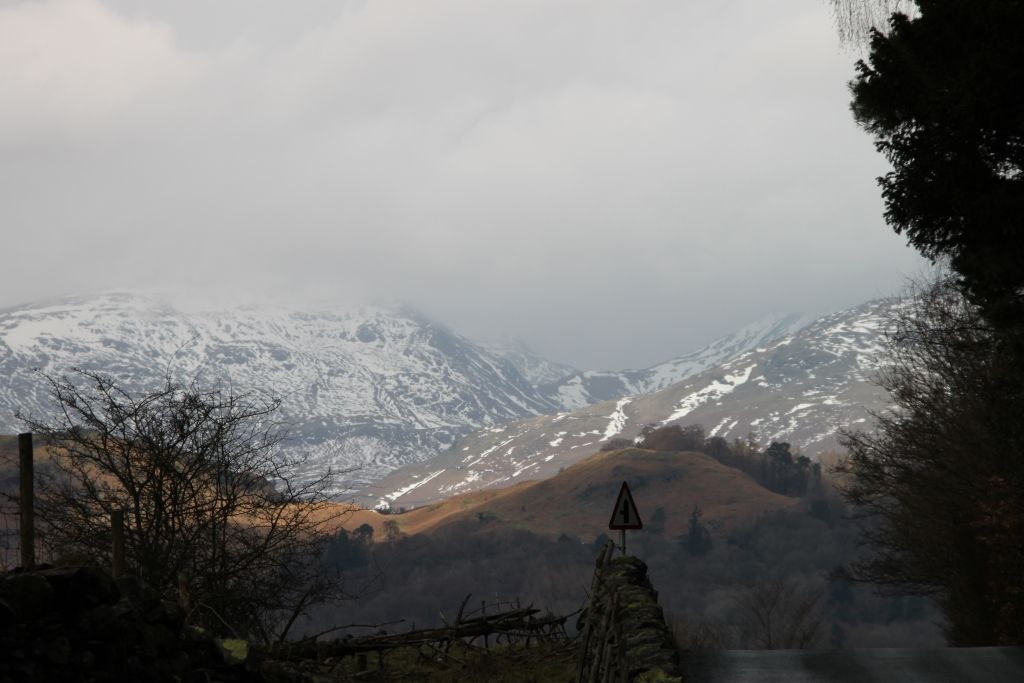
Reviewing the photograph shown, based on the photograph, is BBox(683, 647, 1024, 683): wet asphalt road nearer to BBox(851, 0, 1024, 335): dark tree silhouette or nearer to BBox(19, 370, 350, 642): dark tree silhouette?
→ BBox(851, 0, 1024, 335): dark tree silhouette

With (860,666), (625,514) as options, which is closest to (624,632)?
(860,666)

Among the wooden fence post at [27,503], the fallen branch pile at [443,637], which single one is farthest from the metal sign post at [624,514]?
the wooden fence post at [27,503]

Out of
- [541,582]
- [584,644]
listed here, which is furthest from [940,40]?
[541,582]

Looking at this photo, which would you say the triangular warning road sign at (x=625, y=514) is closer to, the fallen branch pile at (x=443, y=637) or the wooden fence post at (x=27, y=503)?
the fallen branch pile at (x=443, y=637)

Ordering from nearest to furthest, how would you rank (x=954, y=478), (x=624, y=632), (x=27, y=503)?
(x=27, y=503)
(x=624, y=632)
(x=954, y=478)

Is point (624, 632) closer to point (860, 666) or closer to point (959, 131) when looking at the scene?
point (860, 666)

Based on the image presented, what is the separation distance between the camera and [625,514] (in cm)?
1978

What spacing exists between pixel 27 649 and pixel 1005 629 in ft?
78.4

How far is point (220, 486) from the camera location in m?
21.8

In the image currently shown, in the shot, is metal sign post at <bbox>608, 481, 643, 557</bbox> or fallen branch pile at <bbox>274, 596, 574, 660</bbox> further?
metal sign post at <bbox>608, 481, 643, 557</bbox>

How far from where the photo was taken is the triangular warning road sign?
19516 mm

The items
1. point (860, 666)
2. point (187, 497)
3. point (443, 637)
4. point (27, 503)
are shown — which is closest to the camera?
point (27, 503)

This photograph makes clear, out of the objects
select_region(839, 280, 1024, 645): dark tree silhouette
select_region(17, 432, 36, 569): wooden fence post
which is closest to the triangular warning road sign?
select_region(839, 280, 1024, 645): dark tree silhouette

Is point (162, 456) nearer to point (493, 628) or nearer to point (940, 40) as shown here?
point (493, 628)
